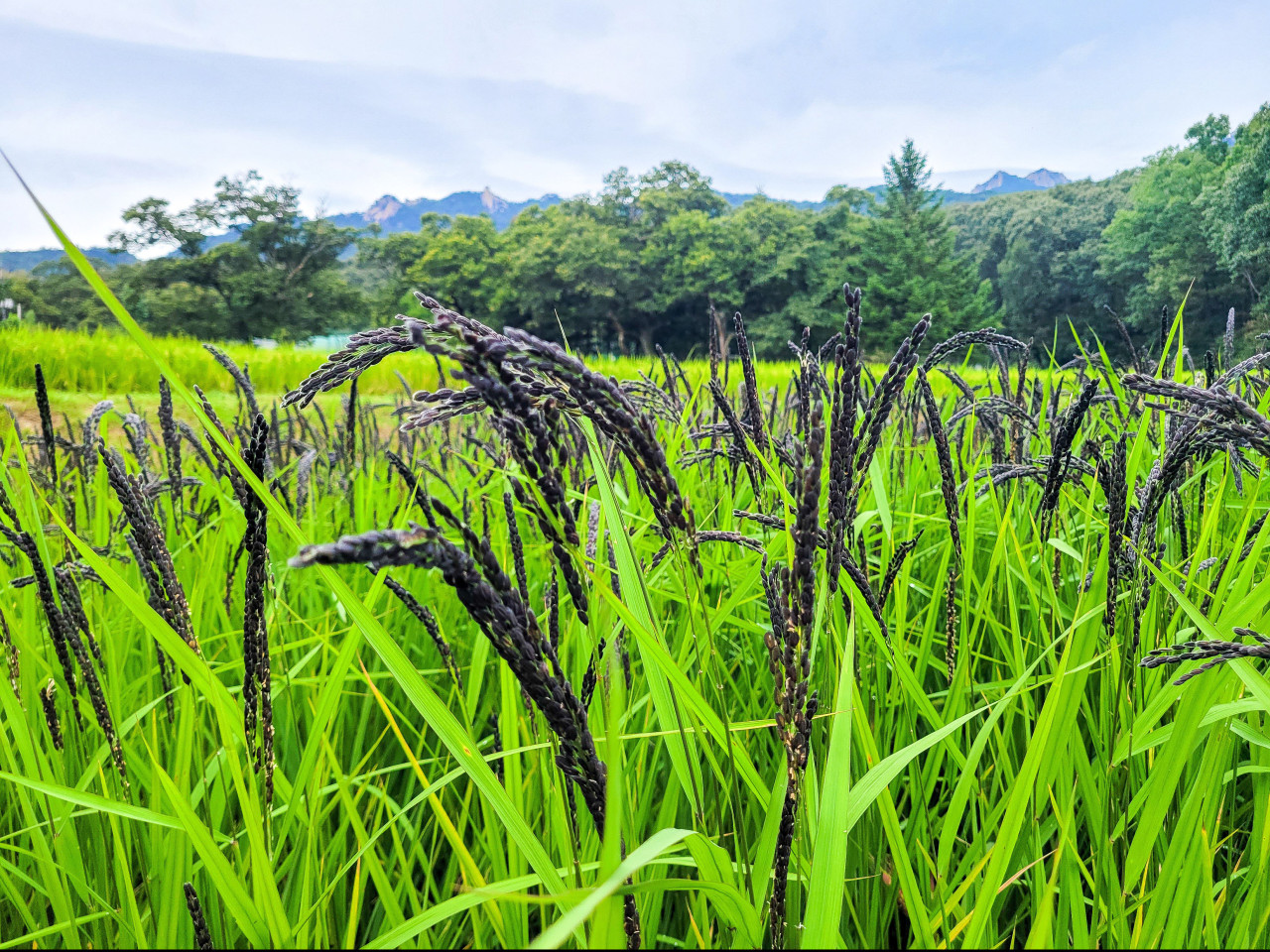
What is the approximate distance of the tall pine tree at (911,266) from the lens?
52438 millimetres

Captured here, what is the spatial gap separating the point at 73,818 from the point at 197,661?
37.9 inches

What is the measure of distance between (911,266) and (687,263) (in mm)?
18547

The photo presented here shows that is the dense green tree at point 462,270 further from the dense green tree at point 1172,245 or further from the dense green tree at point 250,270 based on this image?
the dense green tree at point 1172,245

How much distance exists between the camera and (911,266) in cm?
5503

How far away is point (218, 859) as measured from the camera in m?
0.82

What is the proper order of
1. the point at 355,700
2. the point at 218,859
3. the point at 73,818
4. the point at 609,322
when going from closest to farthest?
1. the point at 218,859
2. the point at 73,818
3. the point at 355,700
4. the point at 609,322

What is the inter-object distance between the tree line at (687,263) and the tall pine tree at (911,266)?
168 millimetres

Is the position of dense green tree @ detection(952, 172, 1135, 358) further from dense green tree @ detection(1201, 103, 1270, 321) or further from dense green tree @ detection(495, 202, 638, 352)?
dense green tree @ detection(495, 202, 638, 352)

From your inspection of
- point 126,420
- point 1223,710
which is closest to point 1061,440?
point 1223,710

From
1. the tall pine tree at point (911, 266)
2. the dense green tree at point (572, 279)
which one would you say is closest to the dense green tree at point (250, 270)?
the dense green tree at point (572, 279)

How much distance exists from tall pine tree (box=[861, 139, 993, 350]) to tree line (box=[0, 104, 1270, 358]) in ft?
0.55

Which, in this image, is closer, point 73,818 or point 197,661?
point 197,661

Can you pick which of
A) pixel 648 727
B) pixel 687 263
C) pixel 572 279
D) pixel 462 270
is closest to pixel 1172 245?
pixel 687 263

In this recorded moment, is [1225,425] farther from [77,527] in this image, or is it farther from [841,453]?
[77,527]
